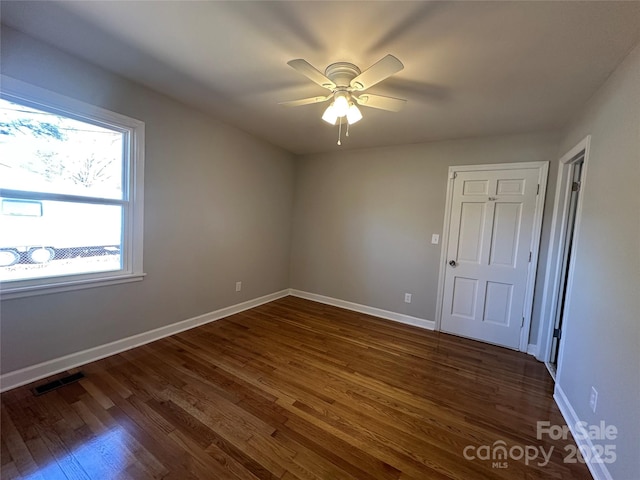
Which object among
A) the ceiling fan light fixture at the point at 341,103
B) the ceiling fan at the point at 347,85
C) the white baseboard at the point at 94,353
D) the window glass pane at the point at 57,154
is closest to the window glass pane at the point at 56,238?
the window glass pane at the point at 57,154

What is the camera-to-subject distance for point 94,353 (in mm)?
2281

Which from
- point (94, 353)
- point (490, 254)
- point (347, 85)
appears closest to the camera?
point (347, 85)

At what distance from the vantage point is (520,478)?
144cm

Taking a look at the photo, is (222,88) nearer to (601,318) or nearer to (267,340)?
(267,340)

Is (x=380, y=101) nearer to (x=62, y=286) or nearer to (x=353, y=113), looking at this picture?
(x=353, y=113)

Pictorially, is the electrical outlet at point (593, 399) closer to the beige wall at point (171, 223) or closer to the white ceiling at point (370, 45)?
the white ceiling at point (370, 45)

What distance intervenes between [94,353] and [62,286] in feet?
2.19

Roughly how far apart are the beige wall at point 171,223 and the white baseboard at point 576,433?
347cm

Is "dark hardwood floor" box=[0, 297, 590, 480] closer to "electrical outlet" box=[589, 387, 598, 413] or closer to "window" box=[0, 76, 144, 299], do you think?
"electrical outlet" box=[589, 387, 598, 413]

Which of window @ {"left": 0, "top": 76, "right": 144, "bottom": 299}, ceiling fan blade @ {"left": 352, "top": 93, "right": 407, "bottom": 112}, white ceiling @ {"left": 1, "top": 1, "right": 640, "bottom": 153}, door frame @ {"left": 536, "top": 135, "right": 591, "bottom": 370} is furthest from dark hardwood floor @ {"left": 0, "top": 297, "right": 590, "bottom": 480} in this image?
white ceiling @ {"left": 1, "top": 1, "right": 640, "bottom": 153}

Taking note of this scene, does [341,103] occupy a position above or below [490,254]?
above

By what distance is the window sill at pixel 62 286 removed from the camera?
1.83m

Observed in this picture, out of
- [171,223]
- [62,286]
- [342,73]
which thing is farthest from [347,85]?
[62,286]

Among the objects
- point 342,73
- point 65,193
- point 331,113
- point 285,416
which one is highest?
point 342,73
